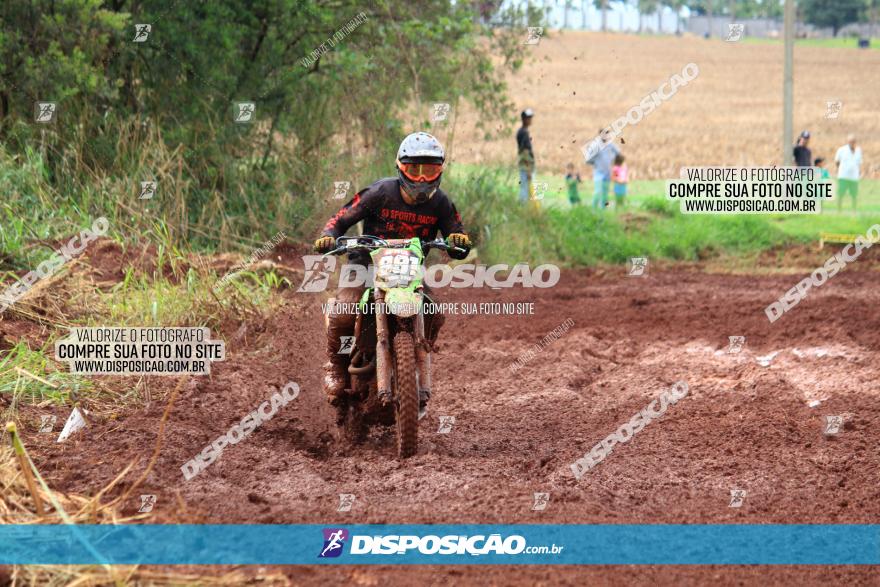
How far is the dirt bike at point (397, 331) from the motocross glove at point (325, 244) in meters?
0.05

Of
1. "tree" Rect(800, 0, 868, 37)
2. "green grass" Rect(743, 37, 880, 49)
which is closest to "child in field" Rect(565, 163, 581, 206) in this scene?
"green grass" Rect(743, 37, 880, 49)

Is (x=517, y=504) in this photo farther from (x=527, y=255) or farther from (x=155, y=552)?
(x=527, y=255)

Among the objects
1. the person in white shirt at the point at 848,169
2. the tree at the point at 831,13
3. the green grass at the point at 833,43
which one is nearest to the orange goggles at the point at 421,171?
the person in white shirt at the point at 848,169

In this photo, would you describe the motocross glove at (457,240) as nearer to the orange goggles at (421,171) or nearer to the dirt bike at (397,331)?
the dirt bike at (397,331)

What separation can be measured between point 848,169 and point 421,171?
16.5 metres

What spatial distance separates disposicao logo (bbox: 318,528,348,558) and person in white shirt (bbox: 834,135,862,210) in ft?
59.9

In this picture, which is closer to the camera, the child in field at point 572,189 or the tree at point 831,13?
the child in field at point 572,189

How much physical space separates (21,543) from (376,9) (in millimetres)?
13921

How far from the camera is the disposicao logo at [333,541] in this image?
18.9 ft

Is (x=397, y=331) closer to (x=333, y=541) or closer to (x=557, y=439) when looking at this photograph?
(x=557, y=439)

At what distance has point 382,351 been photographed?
7.65m

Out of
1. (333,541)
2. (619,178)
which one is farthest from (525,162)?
(333,541)

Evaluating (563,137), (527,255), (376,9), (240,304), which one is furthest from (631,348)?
(563,137)

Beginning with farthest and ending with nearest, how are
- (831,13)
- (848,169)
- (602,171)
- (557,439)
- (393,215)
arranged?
(831,13)
(848,169)
(602,171)
(557,439)
(393,215)
